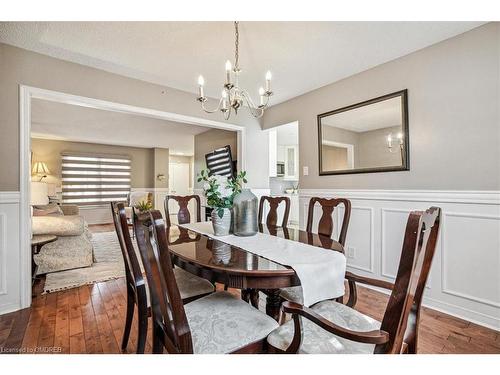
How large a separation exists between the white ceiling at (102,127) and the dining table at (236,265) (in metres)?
3.70

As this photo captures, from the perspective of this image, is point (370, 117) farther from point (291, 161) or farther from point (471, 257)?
point (291, 161)

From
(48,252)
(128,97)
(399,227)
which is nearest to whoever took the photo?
A: (399,227)

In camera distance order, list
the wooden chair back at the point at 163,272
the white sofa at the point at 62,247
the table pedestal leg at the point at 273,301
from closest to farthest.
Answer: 1. the wooden chair back at the point at 163,272
2. the table pedestal leg at the point at 273,301
3. the white sofa at the point at 62,247

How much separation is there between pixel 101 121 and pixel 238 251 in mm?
4654

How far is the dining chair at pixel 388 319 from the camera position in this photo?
726mm

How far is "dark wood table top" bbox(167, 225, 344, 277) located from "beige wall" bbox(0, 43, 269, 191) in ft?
5.56

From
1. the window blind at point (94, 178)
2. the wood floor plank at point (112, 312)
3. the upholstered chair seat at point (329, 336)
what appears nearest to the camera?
the upholstered chair seat at point (329, 336)

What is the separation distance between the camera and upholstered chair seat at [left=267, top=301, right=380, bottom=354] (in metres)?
0.99

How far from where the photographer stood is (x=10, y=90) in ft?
7.29

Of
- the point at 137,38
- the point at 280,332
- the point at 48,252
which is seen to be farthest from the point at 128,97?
the point at 280,332

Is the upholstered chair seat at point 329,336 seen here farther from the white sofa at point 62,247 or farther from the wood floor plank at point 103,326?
the white sofa at point 62,247

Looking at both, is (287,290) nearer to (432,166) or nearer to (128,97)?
(432,166)

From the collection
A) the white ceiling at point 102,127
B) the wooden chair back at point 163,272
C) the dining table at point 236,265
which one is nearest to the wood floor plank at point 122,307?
the dining table at point 236,265

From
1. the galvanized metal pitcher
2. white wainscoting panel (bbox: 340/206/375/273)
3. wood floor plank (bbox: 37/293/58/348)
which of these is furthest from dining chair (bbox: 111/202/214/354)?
white wainscoting panel (bbox: 340/206/375/273)
